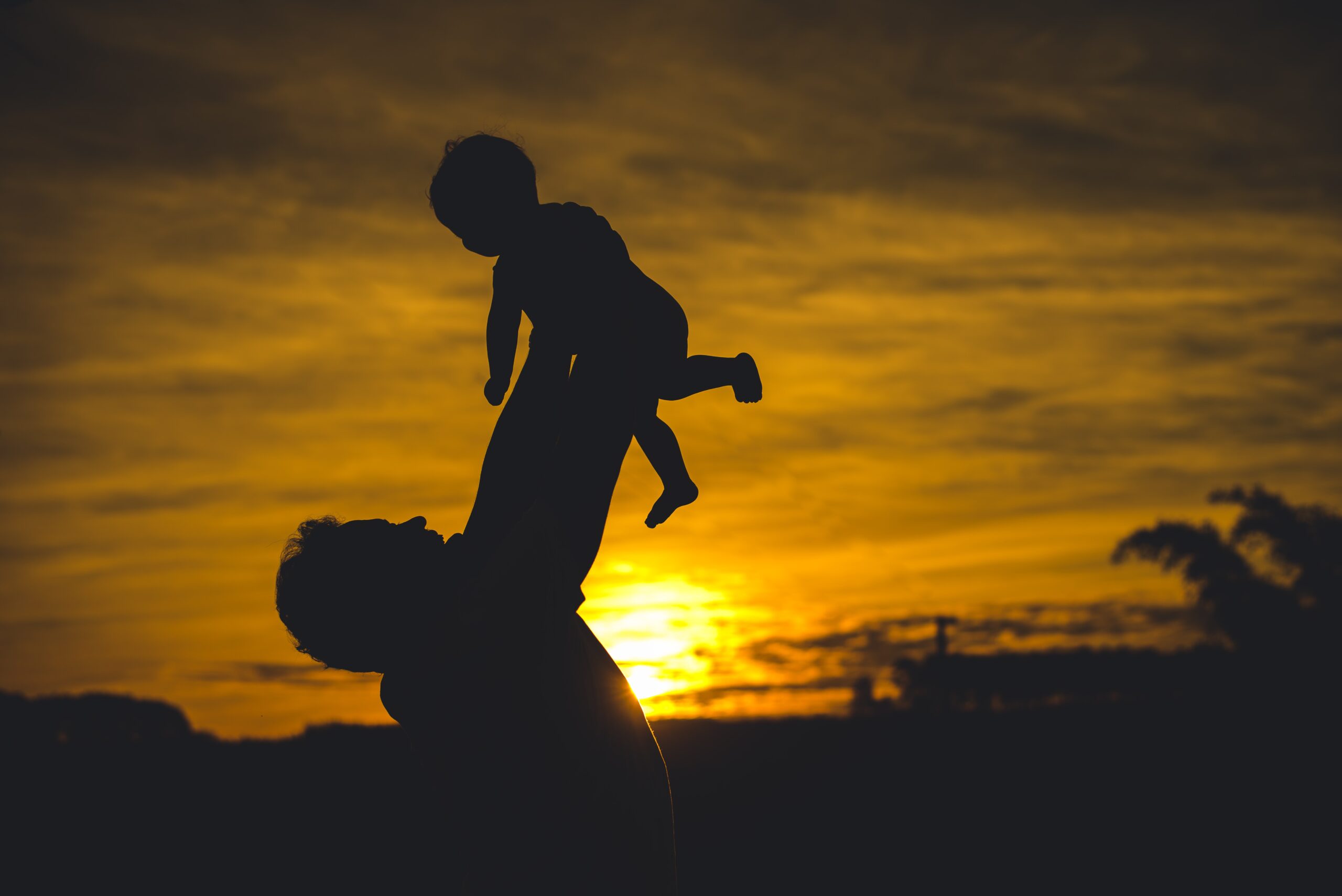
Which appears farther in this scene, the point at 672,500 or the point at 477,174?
the point at 672,500

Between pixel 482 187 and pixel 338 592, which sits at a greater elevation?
pixel 482 187

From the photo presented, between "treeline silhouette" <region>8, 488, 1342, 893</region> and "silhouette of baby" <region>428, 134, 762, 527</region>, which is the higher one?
"silhouette of baby" <region>428, 134, 762, 527</region>

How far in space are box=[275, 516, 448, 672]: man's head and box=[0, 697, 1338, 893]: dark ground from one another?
8.59 m

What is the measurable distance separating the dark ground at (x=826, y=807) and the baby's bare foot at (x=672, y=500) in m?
7.80

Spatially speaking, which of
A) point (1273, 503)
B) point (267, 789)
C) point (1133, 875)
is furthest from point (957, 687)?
point (267, 789)

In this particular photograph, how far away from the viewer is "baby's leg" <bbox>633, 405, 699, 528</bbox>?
10.2 feet

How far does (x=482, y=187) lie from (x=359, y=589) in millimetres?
1124

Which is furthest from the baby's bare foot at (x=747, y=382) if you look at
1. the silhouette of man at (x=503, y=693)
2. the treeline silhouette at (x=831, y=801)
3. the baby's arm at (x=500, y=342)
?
the treeline silhouette at (x=831, y=801)

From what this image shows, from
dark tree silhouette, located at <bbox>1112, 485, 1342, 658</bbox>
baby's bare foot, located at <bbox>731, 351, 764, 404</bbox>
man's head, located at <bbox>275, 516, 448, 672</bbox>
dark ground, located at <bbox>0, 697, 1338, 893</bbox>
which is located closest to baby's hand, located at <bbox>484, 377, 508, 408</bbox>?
baby's bare foot, located at <bbox>731, 351, 764, 404</bbox>

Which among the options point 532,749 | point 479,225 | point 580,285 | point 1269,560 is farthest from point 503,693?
point 1269,560

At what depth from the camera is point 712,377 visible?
3133 mm

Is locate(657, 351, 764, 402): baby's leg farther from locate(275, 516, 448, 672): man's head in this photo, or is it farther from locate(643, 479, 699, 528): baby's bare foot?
locate(275, 516, 448, 672): man's head

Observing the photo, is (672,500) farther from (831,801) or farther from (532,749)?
(831,801)

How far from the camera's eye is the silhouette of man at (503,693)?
6.50 ft
